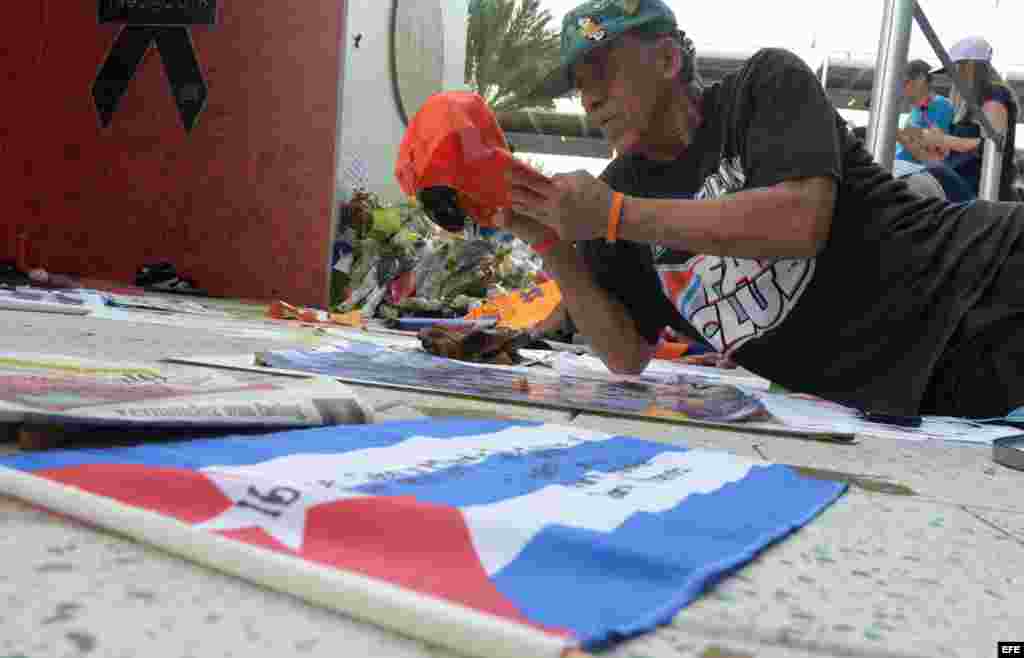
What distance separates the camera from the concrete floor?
33 cm

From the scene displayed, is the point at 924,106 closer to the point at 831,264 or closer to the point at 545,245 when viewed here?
the point at 831,264

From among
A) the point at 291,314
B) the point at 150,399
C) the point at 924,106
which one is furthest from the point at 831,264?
the point at 924,106

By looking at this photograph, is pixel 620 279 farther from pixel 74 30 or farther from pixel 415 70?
pixel 74 30

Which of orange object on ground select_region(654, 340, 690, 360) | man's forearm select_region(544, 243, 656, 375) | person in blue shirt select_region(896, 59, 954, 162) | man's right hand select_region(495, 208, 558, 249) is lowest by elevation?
orange object on ground select_region(654, 340, 690, 360)

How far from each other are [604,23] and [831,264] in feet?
2.05

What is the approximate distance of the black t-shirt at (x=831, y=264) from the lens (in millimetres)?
1466

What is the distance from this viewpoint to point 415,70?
4.96 metres

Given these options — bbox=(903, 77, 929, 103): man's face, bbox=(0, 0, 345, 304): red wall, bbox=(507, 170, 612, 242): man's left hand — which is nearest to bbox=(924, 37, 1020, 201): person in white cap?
bbox=(903, 77, 929, 103): man's face

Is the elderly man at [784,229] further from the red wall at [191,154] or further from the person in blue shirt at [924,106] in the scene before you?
the red wall at [191,154]

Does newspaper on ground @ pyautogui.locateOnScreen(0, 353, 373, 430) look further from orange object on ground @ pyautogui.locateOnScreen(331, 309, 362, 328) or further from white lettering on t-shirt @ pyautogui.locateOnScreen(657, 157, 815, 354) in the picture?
orange object on ground @ pyautogui.locateOnScreen(331, 309, 362, 328)

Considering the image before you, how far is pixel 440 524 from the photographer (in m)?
0.43

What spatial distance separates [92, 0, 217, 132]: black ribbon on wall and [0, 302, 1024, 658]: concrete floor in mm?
4127

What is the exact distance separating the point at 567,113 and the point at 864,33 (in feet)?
22.8

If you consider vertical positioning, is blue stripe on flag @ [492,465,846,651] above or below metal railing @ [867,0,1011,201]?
below
